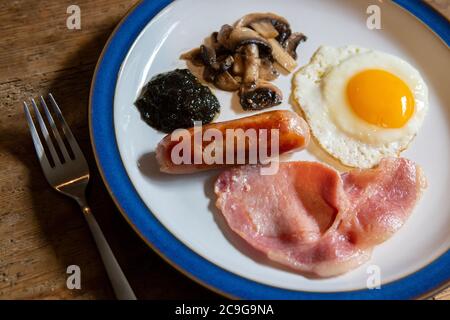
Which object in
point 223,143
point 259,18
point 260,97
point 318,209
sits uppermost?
point 259,18

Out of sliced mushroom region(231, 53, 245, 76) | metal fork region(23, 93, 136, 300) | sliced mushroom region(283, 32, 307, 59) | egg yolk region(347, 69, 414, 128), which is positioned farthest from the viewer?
sliced mushroom region(283, 32, 307, 59)

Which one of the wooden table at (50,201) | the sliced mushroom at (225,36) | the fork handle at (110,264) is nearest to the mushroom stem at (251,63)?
the sliced mushroom at (225,36)

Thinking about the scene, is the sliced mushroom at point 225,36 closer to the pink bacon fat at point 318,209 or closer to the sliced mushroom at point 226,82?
the sliced mushroom at point 226,82

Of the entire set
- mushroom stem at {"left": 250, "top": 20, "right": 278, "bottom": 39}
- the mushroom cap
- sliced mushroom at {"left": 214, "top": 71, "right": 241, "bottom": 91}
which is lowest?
sliced mushroom at {"left": 214, "top": 71, "right": 241, "bottom": 91}

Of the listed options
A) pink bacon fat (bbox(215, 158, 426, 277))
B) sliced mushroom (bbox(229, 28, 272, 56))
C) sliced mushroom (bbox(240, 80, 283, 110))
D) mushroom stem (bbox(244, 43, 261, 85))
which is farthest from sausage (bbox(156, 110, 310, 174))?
sliced mushroom (bbox(229, 28, 272, 56))

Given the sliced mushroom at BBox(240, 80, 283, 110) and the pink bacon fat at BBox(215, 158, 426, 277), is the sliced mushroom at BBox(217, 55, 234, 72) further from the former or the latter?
the pink bacon fat at BBox(215, 158, 426, 277)

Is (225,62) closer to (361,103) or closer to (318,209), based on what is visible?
(361,103)

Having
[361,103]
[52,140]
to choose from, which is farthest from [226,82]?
[52,140]

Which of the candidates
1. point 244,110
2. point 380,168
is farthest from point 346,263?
point 244,110
